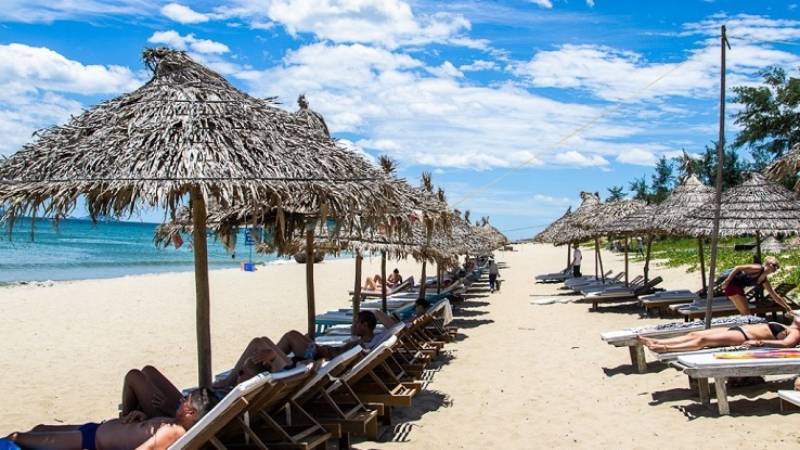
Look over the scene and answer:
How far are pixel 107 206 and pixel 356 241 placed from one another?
458cm

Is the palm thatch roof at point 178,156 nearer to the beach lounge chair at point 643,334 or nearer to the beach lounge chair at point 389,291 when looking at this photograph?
the beach lounge chair at point 643,334

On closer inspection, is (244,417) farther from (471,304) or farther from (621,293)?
(471,304)

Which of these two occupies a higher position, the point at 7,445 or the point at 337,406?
the point at 7,445

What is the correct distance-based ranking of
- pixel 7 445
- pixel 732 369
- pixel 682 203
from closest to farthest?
1. pixel 7 445
2. pixel 732 369
3. pixel 682 203

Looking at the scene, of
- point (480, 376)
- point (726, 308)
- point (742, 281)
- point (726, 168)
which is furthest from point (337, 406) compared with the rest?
point (726, 168)

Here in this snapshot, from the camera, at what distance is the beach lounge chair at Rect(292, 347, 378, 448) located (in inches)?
201

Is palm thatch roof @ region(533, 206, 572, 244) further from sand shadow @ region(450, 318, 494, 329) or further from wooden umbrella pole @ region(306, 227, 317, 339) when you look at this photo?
wooden umbrella pole @ region(306, 227, 317, 339)

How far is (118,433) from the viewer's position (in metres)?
4.03

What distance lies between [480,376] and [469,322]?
5.08 meters

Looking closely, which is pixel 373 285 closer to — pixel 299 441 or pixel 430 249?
pixel 430 249

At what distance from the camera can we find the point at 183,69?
5.41 metres

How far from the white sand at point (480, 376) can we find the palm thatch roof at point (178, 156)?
203 cm

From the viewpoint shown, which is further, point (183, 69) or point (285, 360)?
point (183, 69)

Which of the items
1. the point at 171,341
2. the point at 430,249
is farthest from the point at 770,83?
the point at 171,341
